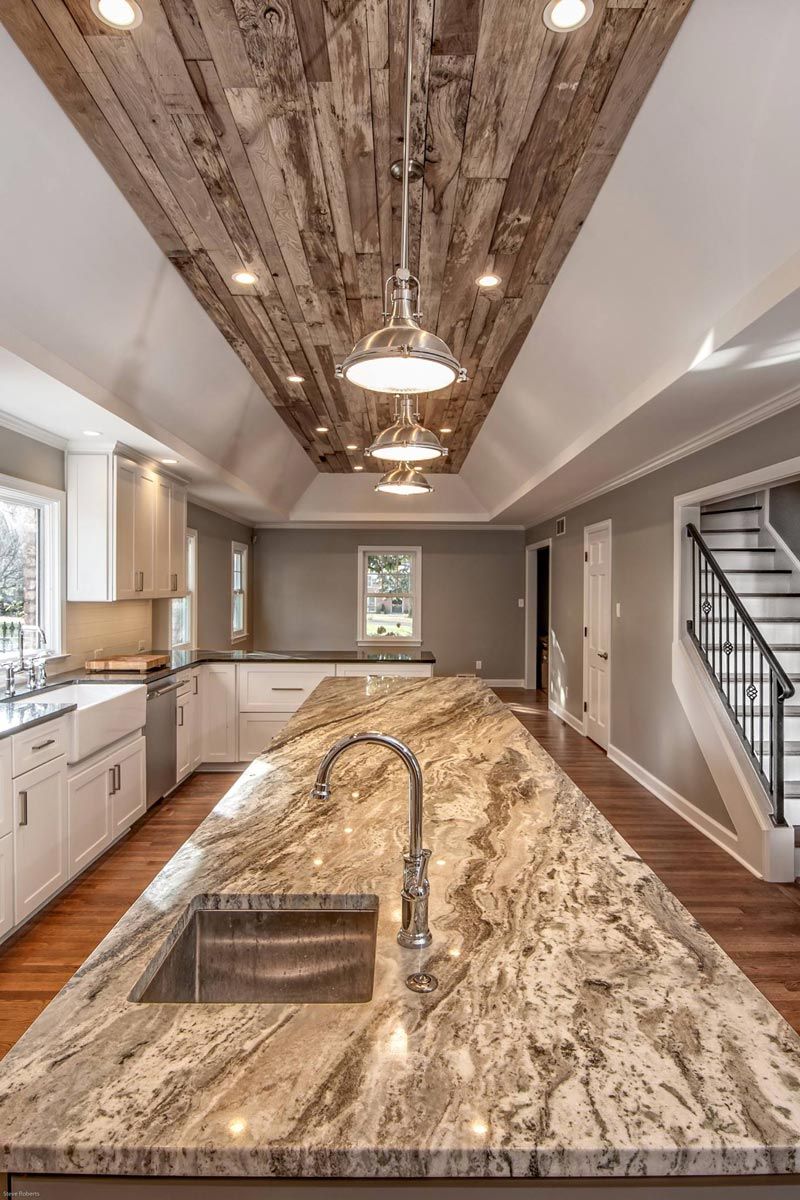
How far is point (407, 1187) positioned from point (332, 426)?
576cm

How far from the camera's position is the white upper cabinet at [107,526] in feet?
14.2

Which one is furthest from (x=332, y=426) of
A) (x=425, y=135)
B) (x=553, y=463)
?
(x=425, y=135)

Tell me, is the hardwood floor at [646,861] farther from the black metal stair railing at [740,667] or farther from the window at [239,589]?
the window at [239,589]

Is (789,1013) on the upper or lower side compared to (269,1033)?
lower

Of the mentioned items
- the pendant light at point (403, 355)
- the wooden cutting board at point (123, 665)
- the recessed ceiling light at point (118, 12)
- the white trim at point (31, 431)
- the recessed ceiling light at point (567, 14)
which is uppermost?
the recessed ceiling light at point (118, 12)

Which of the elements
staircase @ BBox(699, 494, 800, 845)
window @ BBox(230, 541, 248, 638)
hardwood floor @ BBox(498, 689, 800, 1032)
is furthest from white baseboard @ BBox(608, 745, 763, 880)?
window @ BBox(230, 541, 248, 638)

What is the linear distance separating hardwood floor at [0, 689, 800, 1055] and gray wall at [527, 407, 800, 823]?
36cm

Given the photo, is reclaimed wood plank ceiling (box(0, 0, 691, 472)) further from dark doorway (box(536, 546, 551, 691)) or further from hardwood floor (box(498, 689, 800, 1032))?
dark doorway (box(536, 546, 551, 691))

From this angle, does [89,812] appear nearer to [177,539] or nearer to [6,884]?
[6,884]

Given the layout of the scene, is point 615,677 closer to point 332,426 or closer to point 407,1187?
point 332,426

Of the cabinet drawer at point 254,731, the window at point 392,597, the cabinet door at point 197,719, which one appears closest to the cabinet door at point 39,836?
the cabinet door at point 197,719

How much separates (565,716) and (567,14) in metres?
6.84

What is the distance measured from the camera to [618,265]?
272cm

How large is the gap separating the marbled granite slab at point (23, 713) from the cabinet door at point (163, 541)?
5.94ft
